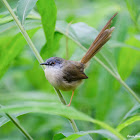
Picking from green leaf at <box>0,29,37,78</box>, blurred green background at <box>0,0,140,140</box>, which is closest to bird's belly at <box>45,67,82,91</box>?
blurred green background at <box>0,0,140,140</box>

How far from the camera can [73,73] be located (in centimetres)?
384

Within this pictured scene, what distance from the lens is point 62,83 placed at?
3473 mm

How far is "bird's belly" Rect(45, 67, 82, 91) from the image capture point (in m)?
3.34

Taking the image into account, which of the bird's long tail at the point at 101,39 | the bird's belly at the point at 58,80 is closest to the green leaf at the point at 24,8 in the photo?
the bird's belly at the point at 58,80

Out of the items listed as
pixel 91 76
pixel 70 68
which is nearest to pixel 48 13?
pixel 70 68

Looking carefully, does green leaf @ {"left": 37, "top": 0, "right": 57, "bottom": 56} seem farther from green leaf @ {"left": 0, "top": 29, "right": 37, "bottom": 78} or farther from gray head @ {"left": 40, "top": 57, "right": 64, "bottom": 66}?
gray head @ {"left": 40, "top": 57, "right": 64, "bottom": 66}

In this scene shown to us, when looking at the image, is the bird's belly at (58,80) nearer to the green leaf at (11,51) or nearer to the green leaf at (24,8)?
the green leaf at (11,51)

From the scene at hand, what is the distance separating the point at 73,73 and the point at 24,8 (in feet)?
4.73

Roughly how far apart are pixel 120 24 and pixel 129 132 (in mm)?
1536

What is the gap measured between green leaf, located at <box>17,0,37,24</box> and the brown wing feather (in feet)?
4.29

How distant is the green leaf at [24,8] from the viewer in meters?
2.60

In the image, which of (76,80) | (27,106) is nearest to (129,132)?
(76,80)

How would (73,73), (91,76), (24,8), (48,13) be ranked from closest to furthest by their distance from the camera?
(24,8)
(48,13)
(73,73)
(91,76)

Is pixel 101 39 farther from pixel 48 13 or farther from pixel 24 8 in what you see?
pixel 24 8
